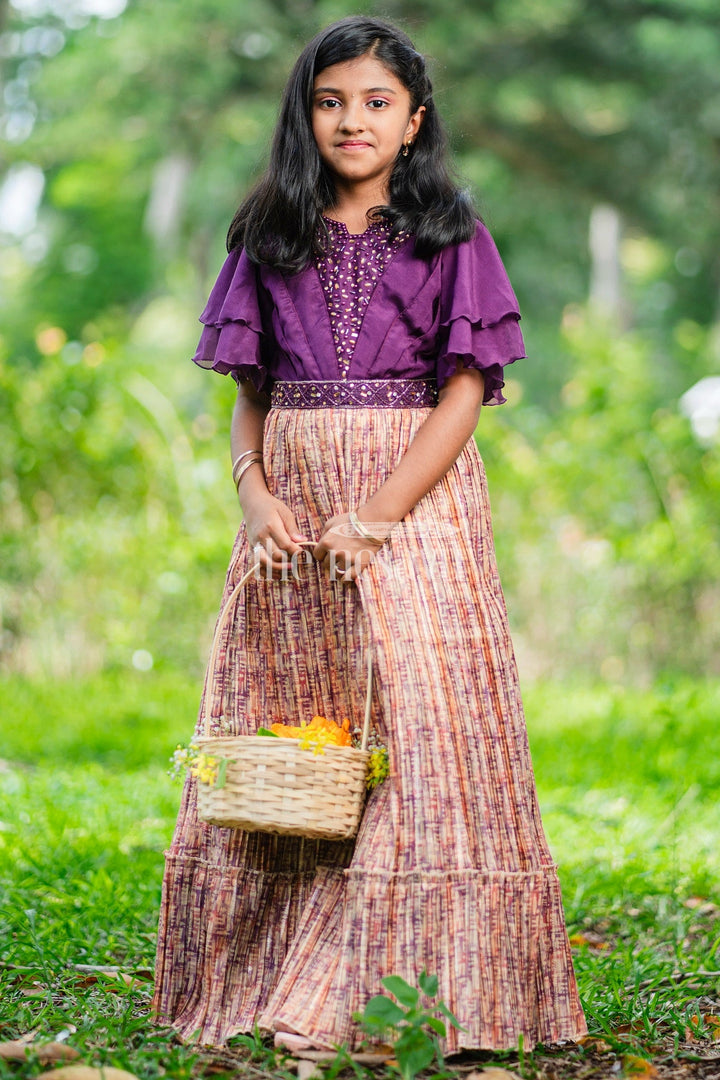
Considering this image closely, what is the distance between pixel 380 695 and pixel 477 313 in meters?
0.79

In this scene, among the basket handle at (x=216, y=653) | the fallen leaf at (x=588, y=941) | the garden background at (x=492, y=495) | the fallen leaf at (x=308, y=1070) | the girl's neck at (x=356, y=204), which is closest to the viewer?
the fallen leaf at (x=308, y=1070)

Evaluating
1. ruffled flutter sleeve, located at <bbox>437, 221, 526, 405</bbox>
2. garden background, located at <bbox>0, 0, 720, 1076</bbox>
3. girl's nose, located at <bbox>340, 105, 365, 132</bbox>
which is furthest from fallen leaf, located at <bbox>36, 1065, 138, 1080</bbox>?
girl's nose, located at <bbox>340, 105, 365, 132</bbox>

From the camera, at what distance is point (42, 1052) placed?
2090 millimetres

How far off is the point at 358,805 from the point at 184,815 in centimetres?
47

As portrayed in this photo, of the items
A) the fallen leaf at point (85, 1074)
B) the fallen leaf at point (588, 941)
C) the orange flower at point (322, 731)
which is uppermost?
the orange flower at point (322, 731)

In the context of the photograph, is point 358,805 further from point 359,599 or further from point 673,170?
point 673,170

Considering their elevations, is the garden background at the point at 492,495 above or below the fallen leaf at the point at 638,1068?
above

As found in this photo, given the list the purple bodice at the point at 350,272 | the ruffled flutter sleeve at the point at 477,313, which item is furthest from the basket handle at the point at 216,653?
the ruffled flutter sleeve at the point at 477,313

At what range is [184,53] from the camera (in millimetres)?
10758

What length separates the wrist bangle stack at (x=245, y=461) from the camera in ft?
8.51

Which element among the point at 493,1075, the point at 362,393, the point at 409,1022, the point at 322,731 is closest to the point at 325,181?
the point at 362,393

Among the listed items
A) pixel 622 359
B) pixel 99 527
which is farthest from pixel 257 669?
pixel 622 359

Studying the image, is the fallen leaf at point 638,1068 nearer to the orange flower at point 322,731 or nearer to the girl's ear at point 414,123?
the orange flower at point 322,731

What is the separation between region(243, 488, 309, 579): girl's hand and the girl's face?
27.6 inches
